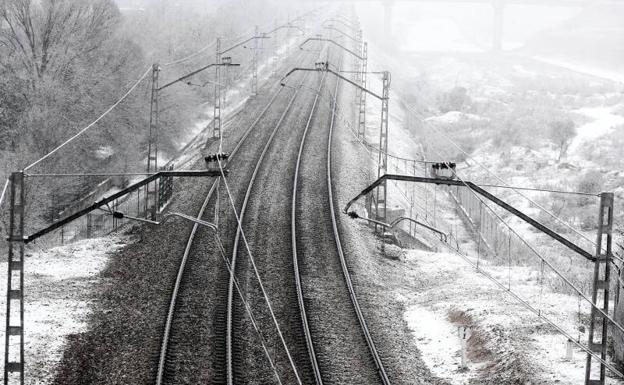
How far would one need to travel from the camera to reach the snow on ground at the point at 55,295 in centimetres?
1972

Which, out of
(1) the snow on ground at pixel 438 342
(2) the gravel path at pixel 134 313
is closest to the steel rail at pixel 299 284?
(2) the gravel path at pixel 134 313

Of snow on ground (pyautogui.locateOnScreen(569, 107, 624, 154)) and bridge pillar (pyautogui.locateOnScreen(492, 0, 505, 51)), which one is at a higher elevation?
bridge pillar (pyautogui.locateOnScreen(492, 0, 505, 51))

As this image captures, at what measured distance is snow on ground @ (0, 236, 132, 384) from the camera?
Answer: 19719 mm

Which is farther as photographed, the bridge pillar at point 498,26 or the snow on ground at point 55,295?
the bridge pillar at point 498,26

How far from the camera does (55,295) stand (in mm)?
23906

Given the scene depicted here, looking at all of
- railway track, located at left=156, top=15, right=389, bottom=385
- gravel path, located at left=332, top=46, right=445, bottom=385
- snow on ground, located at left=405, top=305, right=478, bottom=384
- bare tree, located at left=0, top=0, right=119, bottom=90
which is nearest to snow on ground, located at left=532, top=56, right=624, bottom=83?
bare tree, located at left=0, top=0, right=119, bottom=90

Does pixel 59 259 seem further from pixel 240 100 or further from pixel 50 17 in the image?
pixel 240 100

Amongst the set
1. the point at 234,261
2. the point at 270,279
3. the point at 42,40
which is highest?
the point at 42,40

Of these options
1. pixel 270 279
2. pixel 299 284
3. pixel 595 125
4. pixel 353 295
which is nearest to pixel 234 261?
pixel 270 279

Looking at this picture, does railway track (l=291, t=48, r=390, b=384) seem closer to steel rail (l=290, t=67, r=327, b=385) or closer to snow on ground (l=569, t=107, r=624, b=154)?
steel rail (l=290, t=67, r=327, b=385)

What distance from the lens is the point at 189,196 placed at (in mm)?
35656

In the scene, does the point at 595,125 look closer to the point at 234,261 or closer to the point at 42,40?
the point at 42,40

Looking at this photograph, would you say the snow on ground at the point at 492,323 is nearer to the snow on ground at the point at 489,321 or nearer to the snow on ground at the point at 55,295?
the snow on ground at the point at 489,321

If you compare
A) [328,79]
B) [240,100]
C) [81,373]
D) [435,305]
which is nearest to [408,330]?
[435,305]
